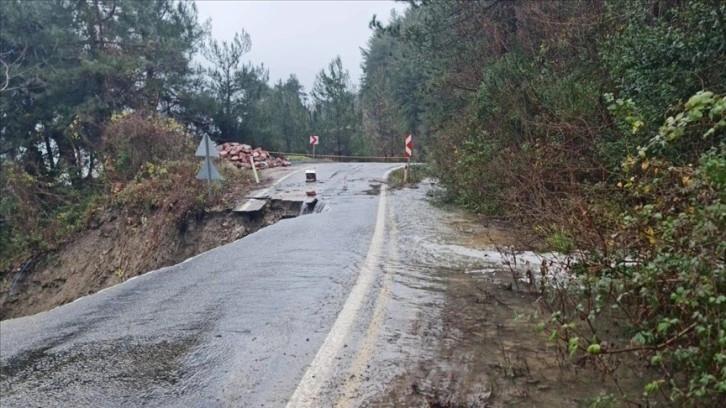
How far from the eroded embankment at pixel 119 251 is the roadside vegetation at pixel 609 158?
553 cm

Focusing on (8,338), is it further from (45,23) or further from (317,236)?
(45,23)

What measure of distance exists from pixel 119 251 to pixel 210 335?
1325 centimetres

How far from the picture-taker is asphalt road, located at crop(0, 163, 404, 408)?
13.0 feet

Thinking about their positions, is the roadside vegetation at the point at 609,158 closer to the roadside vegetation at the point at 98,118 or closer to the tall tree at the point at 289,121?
the roadside vegetation at the point at 98,118

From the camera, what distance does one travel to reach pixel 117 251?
17.0m

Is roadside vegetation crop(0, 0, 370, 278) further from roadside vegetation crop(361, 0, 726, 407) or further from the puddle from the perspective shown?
the puddle

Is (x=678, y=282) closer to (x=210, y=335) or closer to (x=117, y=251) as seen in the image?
(x=210, y=335)

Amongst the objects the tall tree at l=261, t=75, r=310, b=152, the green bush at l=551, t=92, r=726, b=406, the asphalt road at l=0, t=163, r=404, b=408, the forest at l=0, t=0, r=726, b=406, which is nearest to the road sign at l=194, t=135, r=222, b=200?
the forest at l=0, t=0, r=726, b=406

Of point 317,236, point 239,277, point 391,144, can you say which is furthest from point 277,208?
point 391,144

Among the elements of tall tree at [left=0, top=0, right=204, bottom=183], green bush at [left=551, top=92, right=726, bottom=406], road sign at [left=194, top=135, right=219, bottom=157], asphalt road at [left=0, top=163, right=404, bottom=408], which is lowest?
asphalt road at [left=0, top=163, right=404, bottom=408]

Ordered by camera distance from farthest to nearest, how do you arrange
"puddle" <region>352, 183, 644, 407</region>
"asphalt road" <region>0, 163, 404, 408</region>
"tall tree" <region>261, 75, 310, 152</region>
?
"tall tree" <region>261, 75, 310, 152</region>, "asphalt road" <region>0, 163, 404, 408</region>, "puddle" <region>352, 183, 644, 407</region>

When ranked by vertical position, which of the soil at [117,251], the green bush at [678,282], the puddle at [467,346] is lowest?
the soil at [117,251]

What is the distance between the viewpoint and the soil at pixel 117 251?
48.4 feet

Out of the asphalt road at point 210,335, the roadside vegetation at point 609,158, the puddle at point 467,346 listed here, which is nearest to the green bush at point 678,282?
the roadside vegetation at point 609,158
